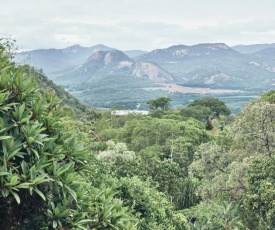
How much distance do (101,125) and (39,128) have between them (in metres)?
32.6

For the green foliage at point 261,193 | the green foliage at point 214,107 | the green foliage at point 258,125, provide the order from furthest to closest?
the green foliage at point 214,107, the green foliage at point 258,125, the green foliage at point 261,193

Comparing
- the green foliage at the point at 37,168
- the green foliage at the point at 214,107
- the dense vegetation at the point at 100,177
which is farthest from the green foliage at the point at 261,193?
the green foliage at the point at 214,107

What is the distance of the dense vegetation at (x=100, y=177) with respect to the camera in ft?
9.38

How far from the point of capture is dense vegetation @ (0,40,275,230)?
9.38 ft

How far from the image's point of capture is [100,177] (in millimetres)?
8297

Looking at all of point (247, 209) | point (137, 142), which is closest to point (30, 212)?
point (247, 209)

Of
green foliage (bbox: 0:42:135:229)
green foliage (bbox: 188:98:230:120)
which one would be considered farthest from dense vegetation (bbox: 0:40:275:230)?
green foliage (bbox: 188:98:230:120)

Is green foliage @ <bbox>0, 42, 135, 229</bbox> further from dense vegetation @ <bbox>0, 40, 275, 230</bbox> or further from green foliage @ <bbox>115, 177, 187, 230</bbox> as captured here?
green foliage @ <bbox>115, 177, 187, 230</bbox>

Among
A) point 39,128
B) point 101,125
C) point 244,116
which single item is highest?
point 39,128

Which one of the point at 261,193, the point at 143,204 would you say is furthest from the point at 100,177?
the point at 261,193

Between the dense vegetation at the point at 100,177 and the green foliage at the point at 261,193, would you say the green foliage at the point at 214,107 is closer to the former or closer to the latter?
the dense vegetation at the point at 100,177

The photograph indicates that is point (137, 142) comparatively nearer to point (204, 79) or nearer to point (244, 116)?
point (244, 116)

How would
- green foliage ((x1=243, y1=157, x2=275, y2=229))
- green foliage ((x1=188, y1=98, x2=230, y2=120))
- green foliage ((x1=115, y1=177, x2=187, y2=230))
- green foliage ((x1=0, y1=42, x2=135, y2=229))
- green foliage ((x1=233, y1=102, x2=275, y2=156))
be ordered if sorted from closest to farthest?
green foliage ((x1=0, y1=42, x2=135, y2=229))
green foliage ((x1=115, y1=177, x2=187, y2=230))
green foliage ((x1=243, y1=157, x2=275, y2=229))
green foliage ((x1=233, y1=102, x2=275, y2=156))
green foliage ((x1=188, y1=98, x2=230, y2=120))

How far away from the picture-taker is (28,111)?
2936 millimetres
